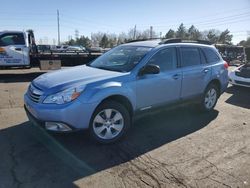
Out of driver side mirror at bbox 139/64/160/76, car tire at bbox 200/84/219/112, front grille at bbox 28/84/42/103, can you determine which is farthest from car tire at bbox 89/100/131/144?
car tire at bbox 200/84/219/112

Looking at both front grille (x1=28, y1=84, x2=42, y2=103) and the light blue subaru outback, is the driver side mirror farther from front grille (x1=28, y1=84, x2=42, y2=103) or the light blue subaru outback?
front grille (x1=28, y1=84, x2=42, y2=103)

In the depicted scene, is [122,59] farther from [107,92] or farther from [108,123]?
[108,123]

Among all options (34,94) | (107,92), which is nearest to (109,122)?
(107,92)

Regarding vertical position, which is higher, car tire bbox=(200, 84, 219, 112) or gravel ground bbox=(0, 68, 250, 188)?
car tire bbox=(200, 84, 219, 112)

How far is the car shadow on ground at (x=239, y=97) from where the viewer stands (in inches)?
318

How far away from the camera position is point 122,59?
17.3 feet

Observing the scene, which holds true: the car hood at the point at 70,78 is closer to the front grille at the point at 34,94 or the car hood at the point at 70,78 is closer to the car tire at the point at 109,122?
the front grille at the point at 34,94

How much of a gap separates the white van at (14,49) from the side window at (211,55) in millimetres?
8961

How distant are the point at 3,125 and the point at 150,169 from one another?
127 inches

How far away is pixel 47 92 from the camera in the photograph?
4.13m

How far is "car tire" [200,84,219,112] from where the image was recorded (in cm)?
646

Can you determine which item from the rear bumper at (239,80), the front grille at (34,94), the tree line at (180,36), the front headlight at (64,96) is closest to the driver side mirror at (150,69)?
the front headlight at (64,96)

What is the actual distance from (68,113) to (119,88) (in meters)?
0.95

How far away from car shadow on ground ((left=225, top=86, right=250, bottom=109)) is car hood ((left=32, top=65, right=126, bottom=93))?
4914 millimetres
